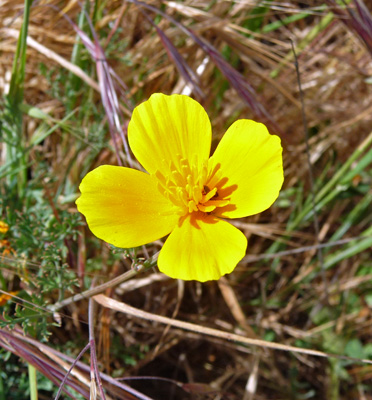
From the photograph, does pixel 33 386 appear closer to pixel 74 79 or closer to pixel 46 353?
pixel 46 353

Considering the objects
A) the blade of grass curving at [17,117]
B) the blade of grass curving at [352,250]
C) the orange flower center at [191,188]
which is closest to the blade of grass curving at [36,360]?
the orange flower center at [191,188]

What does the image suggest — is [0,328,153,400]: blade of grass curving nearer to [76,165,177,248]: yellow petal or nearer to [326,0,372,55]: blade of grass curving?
[76,165,177,248]: yellow petal

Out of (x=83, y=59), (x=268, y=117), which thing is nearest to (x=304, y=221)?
(x=268, y=117)

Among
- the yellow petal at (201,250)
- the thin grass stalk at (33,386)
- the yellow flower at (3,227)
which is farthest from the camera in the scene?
the yellow flower at (3,227)

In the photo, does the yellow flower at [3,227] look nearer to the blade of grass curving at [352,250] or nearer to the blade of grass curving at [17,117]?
the blade of grass curving at [17,117]

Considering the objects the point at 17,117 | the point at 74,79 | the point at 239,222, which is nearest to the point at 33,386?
the point at 17,117

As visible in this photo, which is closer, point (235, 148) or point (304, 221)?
point (235, 148)

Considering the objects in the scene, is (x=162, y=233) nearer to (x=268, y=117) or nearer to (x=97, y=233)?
(x=97, y=233)
